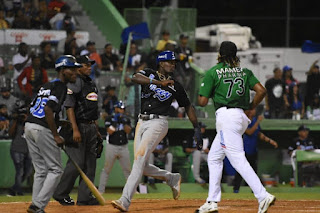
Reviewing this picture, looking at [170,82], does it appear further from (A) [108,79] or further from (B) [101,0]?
(B) [101,0]

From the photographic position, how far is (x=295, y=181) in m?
19.0

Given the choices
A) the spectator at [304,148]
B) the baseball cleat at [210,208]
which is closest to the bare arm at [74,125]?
the baseball cleat at [210,208]

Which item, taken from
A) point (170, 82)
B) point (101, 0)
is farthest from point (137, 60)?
point (170, 82)

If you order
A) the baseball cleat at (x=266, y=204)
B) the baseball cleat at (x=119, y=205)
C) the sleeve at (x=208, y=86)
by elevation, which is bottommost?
the baseball cleat at (x=119, y=205)

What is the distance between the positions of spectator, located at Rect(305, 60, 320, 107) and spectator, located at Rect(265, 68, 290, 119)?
855 millimetres

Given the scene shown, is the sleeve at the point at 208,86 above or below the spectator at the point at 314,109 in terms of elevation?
above

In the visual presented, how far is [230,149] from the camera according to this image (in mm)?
9977

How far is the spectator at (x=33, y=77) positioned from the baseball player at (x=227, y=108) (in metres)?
9.01

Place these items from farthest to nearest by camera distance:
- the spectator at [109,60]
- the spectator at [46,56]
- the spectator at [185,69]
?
the spectator at [109,60], the spectator at [46,56], the spectator at [185,69]

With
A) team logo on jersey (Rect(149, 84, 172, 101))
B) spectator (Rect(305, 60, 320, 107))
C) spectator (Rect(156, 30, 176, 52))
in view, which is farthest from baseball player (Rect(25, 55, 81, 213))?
spectator (Rect(305, 60, 320, 107))

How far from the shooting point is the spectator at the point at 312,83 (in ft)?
67.6

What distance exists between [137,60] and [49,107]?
433 inches

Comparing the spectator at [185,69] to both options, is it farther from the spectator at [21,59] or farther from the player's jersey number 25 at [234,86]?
the player's jersey number 25 at [234,86]

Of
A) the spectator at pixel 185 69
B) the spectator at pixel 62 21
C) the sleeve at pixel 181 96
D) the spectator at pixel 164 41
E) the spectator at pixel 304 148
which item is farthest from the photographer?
the spectator at pixel 62 21
